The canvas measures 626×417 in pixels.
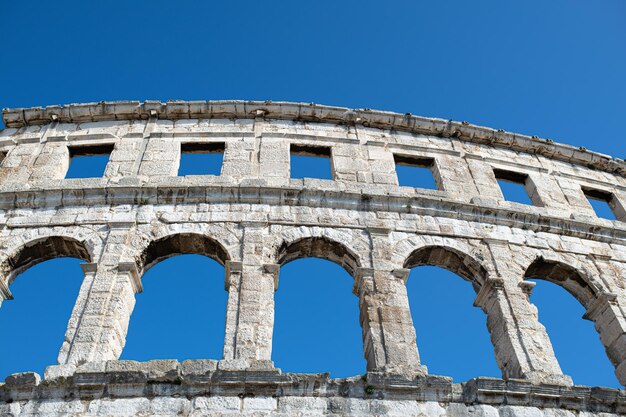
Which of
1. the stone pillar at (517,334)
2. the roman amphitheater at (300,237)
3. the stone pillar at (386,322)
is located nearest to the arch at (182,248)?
the roman amphitheater at (300,237)

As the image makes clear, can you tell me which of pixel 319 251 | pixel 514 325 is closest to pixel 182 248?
pixel 319 251

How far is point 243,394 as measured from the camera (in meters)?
7.01

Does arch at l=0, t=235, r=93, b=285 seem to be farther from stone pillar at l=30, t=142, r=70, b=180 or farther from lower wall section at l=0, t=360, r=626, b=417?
lower wall section at l=0, t=360, r=626, b=417

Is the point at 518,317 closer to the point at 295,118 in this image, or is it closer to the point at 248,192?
the point at 248,192

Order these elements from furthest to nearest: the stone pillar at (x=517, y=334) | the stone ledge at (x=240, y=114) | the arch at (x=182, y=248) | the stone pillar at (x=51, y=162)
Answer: the stone ledge at (x=240, y=114) < the stone pillar at (x=51, y=162) < the arch at (x=182, y=248) < the stone pillar at (x=517, y=334)

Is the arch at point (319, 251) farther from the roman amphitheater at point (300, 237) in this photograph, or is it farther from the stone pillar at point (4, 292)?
the stone pillar at point (4, 292)

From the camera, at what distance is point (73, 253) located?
9672 mm

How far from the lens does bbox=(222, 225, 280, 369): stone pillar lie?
25.2ft

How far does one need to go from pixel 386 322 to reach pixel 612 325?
3.77 meters

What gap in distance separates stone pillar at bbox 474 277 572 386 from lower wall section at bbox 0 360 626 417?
63 cm

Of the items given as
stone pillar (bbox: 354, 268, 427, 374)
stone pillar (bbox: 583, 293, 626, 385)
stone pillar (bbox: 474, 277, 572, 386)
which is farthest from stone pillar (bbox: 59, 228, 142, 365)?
stone pillar (bbox: 583, 293, 626, 385)

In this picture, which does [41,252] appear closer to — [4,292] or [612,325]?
[4,292]

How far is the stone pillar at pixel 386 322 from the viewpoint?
25.4 feet

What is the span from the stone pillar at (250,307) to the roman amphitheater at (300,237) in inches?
1.0
